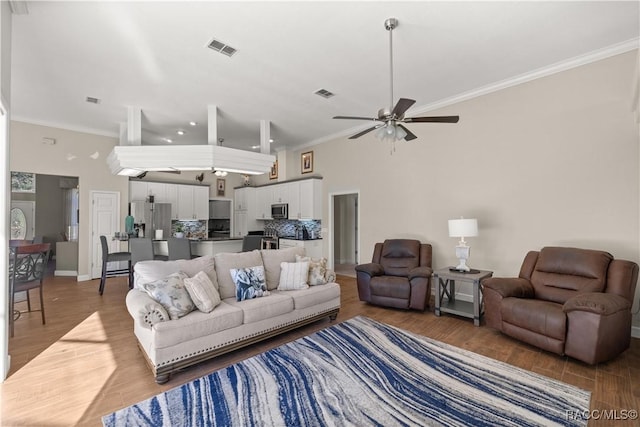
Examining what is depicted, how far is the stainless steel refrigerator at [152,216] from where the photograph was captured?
6.79 metres

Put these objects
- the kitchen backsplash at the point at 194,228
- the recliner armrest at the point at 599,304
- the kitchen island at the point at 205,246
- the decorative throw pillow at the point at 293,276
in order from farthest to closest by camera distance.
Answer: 1. the kitchen backsplash at the point at 194,228
2. the kitchen island at the point at 205,246
3. the decorative throw pillow at the point at 293,276
4. the recliner armrest at the point at 599,304

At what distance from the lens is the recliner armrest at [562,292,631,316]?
2521 millimetres

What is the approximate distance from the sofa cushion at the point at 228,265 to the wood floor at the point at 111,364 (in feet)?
2.27

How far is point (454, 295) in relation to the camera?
14.8 ft

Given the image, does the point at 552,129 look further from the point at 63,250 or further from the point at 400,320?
the point at 63,250

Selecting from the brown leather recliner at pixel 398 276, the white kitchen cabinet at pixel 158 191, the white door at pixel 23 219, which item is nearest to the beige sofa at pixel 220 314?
the brown leather recliner at pixel 398 276

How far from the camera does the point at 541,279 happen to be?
3420mm

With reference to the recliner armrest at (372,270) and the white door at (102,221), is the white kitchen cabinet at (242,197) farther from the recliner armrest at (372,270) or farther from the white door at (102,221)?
the recliner armrest at (372,270)

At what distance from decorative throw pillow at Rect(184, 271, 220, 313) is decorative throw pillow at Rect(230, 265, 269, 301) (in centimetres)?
28

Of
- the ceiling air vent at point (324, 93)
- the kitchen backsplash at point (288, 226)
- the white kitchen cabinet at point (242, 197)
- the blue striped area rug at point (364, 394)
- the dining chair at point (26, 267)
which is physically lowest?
the blue striped area rug at point (364, 394)

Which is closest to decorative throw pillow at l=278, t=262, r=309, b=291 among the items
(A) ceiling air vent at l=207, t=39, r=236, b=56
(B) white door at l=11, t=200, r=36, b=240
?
(A) ceiling air vent at l=207, t=39, r=236, b=56

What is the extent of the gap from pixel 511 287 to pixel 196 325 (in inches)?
133

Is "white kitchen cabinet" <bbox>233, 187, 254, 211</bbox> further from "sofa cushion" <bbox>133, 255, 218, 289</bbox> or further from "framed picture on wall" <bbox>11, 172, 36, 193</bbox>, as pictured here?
"sofa cushion" <bbox>133, 255, 218, 289</bbox>

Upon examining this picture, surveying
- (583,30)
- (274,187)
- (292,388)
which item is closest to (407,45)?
(583,30)
